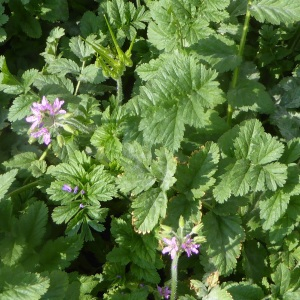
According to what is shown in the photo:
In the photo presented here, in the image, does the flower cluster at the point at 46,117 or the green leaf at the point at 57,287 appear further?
the flower cluster at the point at 46,117

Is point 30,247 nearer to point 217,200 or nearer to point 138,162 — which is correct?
point 138,162

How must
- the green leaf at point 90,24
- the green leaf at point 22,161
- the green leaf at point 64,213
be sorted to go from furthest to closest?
the green leaf at point 90,24 → the green leaf at point 22,161 → the green leaf at point 64,213

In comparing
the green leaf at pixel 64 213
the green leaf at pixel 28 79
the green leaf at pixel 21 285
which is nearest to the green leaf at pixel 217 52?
the green leaf at pixel 28 79

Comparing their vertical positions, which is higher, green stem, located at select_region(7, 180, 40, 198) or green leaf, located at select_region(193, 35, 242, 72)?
green leaf, located at select_region(193, 35, 242, 72)

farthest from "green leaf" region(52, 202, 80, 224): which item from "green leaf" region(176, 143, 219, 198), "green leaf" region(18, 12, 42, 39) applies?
"green leaf" region(18, 12, 42, 39)

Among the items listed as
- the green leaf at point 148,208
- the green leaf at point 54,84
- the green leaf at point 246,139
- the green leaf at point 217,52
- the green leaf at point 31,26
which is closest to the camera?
the green leaf at point 148,208

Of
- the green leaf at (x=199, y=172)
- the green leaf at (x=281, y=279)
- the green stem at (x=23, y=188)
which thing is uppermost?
the green leaf at (x=199, y=172)

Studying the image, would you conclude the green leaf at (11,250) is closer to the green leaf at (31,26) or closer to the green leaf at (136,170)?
the green leaf at (136,170)

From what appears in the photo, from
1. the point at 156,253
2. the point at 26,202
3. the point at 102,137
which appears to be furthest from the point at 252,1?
the point at 26,202

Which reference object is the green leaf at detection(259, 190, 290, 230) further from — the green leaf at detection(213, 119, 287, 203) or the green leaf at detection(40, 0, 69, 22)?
the green leaf at detection(40, 0, 69, 22)
